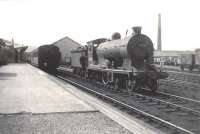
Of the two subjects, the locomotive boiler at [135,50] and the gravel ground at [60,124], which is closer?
the gravel ground at [60,124]

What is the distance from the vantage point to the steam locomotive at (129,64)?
16.5m

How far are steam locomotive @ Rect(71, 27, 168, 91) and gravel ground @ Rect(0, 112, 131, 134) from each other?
692 cm

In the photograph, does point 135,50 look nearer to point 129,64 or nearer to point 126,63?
point 129,64

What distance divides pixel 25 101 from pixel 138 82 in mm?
6197

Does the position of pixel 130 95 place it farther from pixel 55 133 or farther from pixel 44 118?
pixel 55 133

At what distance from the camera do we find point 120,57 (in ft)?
61.0

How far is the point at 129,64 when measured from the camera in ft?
57.2

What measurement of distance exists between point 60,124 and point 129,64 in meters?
9.57

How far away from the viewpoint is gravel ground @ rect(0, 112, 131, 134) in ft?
24.8

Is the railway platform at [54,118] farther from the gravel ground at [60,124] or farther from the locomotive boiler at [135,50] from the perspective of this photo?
the locomotive boiler at [135,50]

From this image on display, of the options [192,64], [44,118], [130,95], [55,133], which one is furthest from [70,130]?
[192,64]

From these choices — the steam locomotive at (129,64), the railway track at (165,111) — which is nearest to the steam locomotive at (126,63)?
the steam locomotive at (129,64)

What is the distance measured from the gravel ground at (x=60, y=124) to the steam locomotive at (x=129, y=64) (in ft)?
22.7

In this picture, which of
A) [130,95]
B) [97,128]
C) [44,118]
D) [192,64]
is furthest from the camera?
[192,64]
